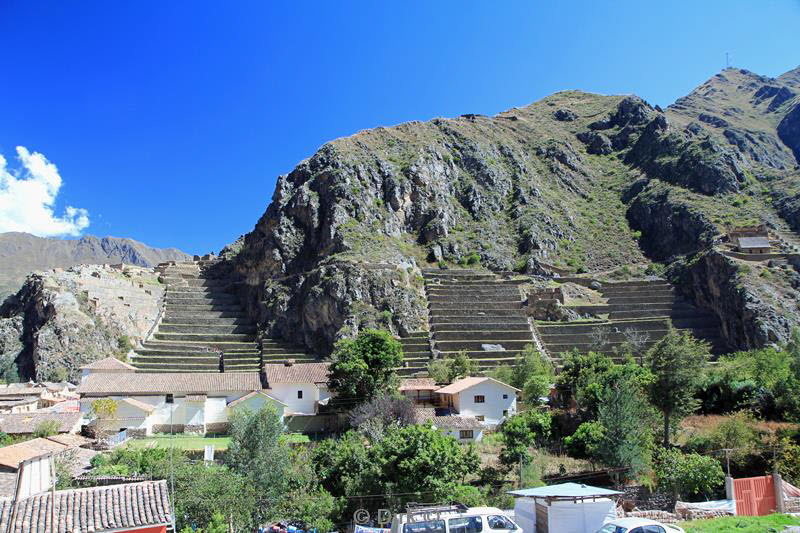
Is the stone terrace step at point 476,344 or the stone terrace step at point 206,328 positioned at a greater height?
the stone terrace step at point 206,328

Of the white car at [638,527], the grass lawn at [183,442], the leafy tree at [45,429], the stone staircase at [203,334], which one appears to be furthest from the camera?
the stone staircase at [203,334]

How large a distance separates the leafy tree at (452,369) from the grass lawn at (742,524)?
34.0 m

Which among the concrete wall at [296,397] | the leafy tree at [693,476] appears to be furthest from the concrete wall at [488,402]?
the leafy tree at [693,476]

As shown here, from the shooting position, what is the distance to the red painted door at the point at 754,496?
21953 millimetres

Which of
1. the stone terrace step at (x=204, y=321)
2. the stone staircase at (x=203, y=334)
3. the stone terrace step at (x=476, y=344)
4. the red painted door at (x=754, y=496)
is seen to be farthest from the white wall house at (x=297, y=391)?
the stone terrace step at (x=204, y=321)

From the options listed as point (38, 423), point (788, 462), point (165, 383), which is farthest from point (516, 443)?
point (165, 383)

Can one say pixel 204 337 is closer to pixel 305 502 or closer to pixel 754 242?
pixel 305 502

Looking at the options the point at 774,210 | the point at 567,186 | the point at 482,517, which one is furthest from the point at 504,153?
the point at 482,517

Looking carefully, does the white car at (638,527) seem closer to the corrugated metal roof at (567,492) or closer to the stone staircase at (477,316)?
the corrugated metal roof at (567,492)

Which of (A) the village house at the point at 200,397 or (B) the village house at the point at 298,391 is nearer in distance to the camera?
(A) the village house at the point at 200,397

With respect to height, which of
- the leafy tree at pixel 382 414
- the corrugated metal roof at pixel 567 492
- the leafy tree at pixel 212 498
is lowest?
the leafy tree at pixel 212 498

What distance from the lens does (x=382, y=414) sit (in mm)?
36906

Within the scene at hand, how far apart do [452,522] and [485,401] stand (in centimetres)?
2965

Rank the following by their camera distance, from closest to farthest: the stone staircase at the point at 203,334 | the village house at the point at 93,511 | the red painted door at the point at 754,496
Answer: the village house at the point at 93,511 < the red painted door at the point at 754,496 < the stone staircase at the point at 203,334
